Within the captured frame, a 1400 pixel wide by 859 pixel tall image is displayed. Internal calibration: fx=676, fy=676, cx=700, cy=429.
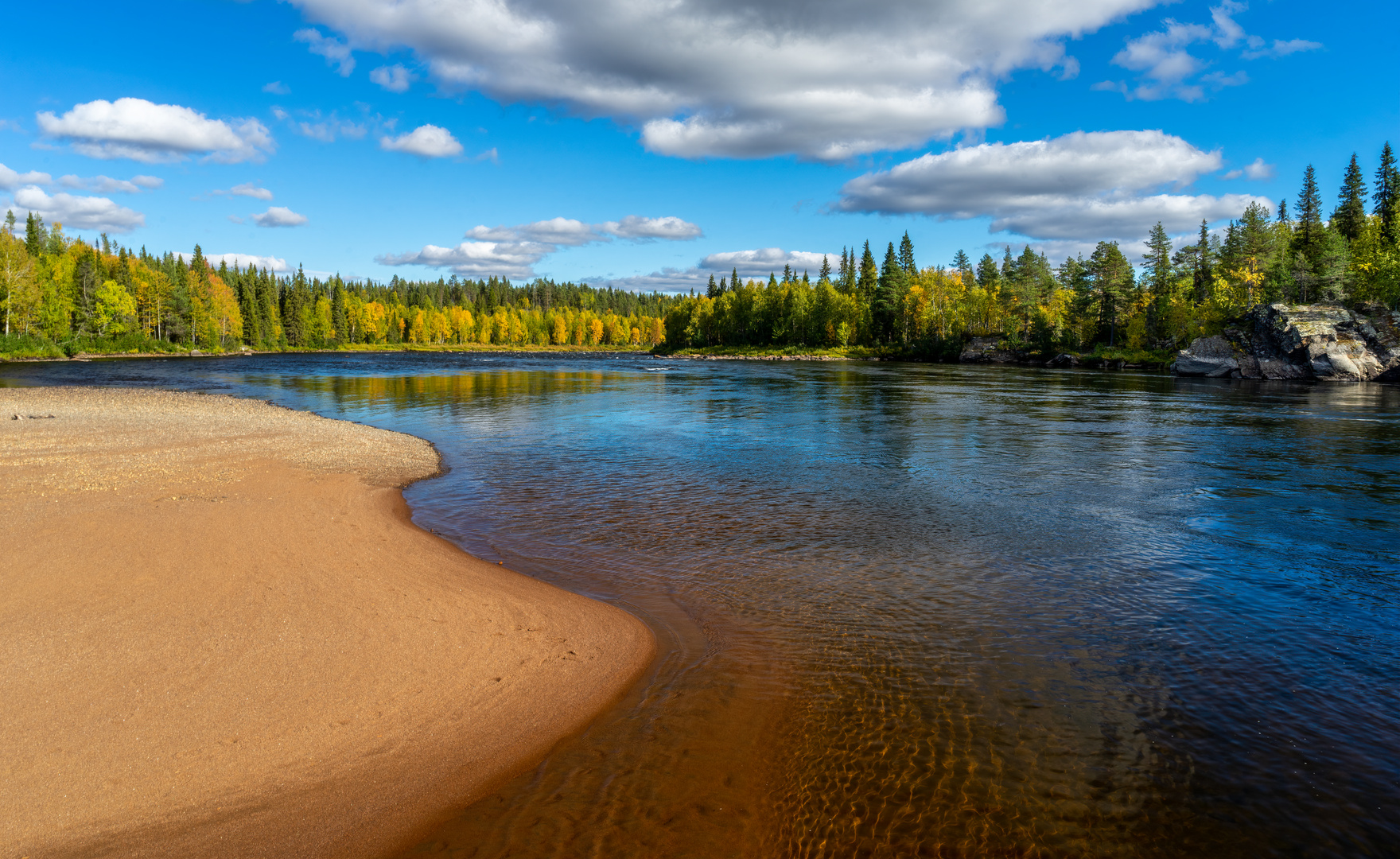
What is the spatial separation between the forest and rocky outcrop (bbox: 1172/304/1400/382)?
5534 mm

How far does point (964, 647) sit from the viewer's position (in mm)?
9406

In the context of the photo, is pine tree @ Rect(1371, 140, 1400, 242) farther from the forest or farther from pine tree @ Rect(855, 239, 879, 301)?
pine tree @ Rect(855, 239, 879, 301)

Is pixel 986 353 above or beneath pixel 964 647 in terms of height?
above

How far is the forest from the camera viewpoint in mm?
86250

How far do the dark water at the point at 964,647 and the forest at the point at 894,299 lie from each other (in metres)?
83.6

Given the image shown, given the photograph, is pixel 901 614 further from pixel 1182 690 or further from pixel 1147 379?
pixel 1147 379

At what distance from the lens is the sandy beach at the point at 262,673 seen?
564 cm

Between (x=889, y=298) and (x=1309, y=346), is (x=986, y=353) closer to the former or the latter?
(x=889, y=298)

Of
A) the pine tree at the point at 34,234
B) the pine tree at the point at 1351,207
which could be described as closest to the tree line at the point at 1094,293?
the pine tree at the point at 1351,207

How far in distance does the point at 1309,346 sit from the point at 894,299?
2941 inches

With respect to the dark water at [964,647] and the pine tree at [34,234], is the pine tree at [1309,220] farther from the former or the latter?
the pine tree at [34,234]

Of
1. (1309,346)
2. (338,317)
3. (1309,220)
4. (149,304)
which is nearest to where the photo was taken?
(1309,346)

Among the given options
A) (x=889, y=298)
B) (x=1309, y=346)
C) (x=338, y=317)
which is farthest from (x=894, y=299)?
(x=338, y=317)

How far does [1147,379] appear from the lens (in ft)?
240
